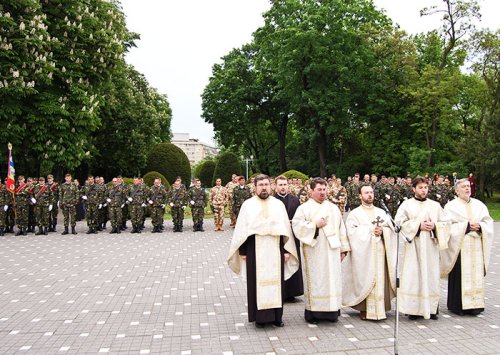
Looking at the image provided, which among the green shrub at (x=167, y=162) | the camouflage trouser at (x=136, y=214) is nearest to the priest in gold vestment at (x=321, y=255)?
the camouflage trouser at (x=136, y=214)

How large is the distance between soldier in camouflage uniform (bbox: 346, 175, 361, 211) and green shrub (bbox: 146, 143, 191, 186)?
15.9 metres

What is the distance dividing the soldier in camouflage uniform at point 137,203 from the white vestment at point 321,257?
12.1 metres

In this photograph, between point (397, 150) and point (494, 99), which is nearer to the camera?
point (494, 99)

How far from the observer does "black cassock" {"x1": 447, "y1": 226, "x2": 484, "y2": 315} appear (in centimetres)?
716

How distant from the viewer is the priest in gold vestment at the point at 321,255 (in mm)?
6684

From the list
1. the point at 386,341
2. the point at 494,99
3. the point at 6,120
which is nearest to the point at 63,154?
the point at 6,120

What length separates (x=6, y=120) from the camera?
1892 cm

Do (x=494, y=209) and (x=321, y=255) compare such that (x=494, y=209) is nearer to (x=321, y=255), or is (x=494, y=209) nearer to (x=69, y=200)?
(x=69, y=200)

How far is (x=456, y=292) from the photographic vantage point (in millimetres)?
7203

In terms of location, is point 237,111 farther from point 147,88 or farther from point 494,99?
point 494,99

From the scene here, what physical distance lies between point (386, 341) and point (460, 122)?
43.1m

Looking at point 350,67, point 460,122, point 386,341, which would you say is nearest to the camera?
point 386,341

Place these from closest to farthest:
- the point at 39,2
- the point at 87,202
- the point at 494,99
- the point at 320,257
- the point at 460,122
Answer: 1. the point at 320,257
2. the point at 87,202
3. the point at 39,2
4. the point at 494,99
5. the point at 460,122

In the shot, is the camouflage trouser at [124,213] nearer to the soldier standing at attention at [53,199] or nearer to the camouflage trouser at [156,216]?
the camouflage trouser at [156,216]
